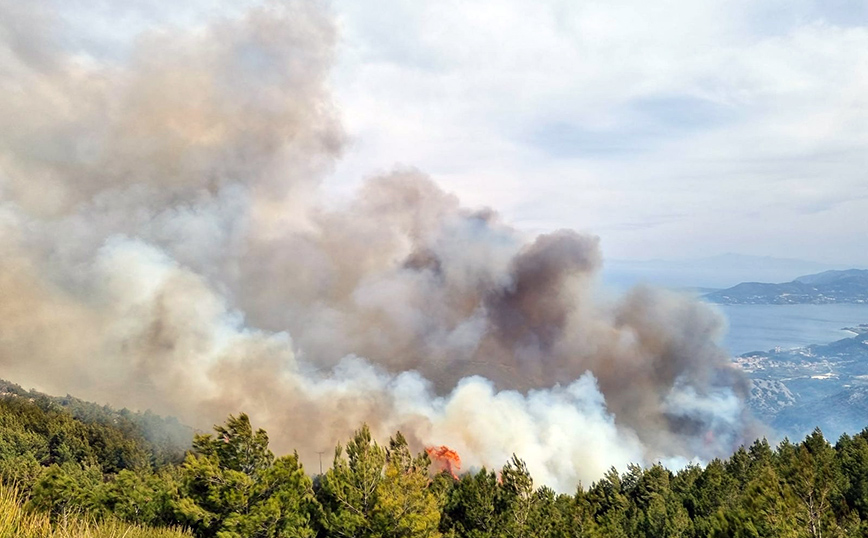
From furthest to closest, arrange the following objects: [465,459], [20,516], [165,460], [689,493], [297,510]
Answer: [465,459], [165,460], [689,493], [297,510], [20,516]

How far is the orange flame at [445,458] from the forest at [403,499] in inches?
1355

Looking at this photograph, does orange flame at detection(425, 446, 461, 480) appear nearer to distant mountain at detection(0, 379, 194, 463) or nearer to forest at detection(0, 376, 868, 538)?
forest at detection(0, 376, 868, 538)

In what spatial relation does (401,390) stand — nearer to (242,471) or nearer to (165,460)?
(165,460)

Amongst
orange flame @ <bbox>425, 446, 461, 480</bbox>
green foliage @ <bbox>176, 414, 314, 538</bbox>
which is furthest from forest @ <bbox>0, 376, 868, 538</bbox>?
orange flame @ <bbox>425, 446, 461, 480</bbox>

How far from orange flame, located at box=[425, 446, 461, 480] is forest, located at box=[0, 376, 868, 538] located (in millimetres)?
34407

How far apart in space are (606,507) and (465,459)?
4568 cm

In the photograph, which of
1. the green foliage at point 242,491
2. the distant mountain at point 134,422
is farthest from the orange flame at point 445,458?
the green foliage at point 242,491

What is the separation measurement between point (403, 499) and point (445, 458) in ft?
209

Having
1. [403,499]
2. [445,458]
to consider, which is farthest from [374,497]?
[445,458]

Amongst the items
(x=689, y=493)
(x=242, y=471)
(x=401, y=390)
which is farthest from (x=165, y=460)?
(x=689, y=493)

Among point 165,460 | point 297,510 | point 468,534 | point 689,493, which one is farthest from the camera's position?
point 165,460

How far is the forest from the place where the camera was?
1025 inches

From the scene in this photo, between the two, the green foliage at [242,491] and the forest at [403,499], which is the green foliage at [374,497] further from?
the green foliage at [242,491]

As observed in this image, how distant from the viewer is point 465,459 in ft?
304
